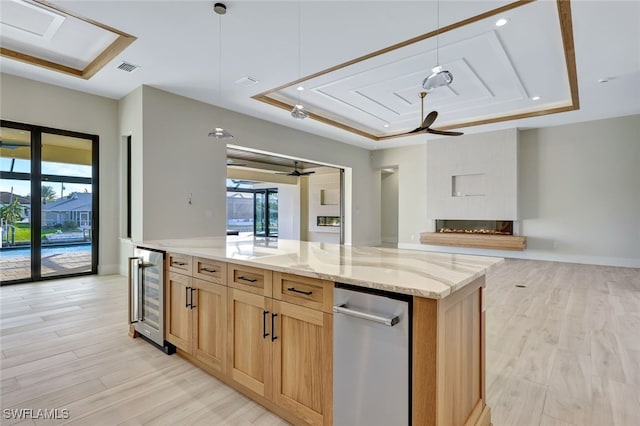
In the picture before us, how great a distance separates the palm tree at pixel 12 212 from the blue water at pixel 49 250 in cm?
44

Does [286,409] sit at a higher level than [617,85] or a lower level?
lower

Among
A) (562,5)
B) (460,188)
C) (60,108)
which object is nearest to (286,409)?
(562,5)

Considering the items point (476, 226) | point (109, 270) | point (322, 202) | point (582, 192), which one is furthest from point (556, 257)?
point (109, 270)

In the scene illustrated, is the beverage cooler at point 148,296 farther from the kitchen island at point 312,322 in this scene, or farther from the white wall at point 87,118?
the white wall at point 87,118

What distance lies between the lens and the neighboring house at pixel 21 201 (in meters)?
4.77

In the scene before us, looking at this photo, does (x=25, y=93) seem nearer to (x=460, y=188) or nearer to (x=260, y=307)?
(x=260, y=307)

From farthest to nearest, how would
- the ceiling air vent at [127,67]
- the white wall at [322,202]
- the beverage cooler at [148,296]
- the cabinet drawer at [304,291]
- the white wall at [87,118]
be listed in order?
the white wall at [322,202] → the white wall at [87,118] → the ceiling air vent at [127,67] → the beverage cooler at [148,296] → the cabinet drawer at [304,291]

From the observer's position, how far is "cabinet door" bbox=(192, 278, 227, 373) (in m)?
2.08

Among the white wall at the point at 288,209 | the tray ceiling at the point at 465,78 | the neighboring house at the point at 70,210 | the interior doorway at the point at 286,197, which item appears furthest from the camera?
the white wall at the point at 288,209

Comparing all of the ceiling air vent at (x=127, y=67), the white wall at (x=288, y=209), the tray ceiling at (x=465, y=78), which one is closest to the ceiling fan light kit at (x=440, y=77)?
the tray ceiling at (x=465, y=78)

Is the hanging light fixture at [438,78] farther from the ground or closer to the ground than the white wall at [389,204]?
farther from the ground

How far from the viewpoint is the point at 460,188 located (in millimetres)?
8211

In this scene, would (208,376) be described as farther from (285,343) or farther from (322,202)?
(322,202)

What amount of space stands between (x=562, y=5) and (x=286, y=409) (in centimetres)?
419
